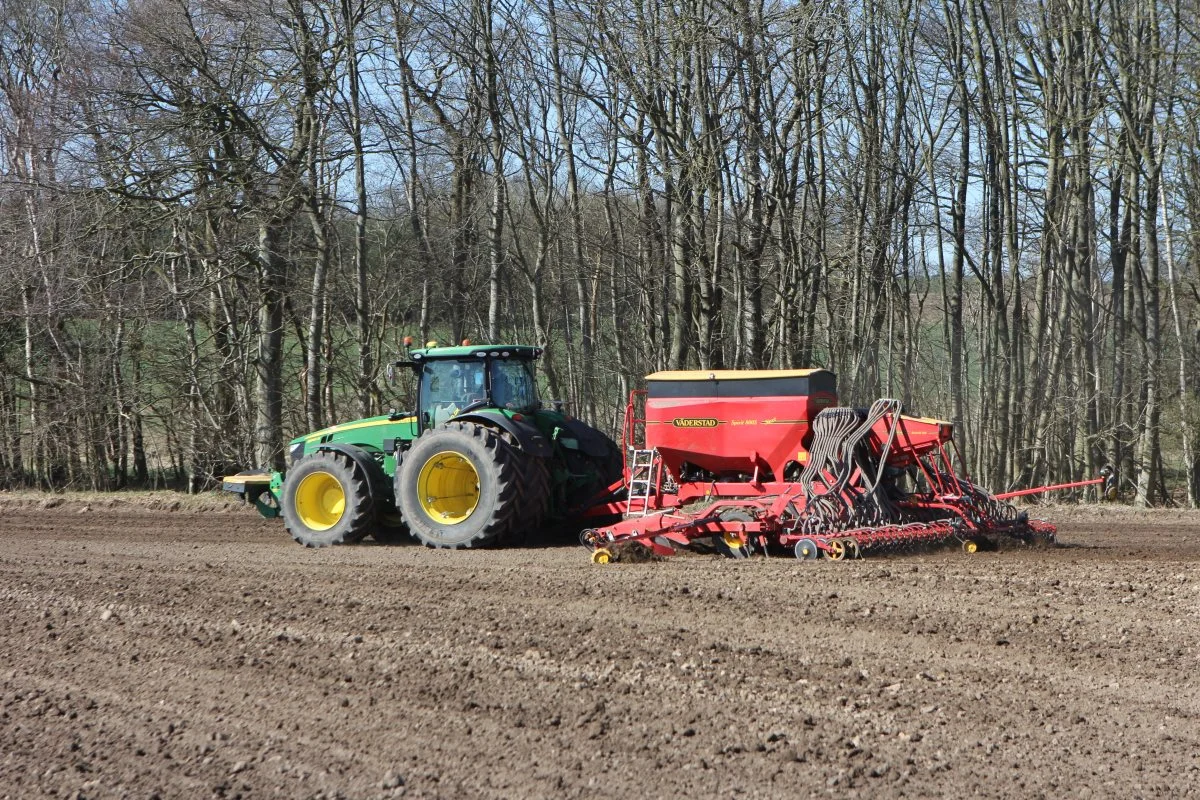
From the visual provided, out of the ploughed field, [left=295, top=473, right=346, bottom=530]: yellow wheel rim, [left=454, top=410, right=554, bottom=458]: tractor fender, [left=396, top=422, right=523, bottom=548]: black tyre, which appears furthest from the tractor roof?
the ploughed field

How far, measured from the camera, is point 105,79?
52.4ft

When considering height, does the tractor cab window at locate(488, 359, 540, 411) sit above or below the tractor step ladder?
above

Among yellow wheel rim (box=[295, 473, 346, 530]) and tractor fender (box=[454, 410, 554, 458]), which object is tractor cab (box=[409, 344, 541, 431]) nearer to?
tractor fender (box=[454, 410, 554, 458])

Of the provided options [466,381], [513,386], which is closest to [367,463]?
[466,381]

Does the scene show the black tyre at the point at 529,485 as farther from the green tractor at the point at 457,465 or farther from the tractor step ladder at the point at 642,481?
the tractor step ladder at the point at 642,481

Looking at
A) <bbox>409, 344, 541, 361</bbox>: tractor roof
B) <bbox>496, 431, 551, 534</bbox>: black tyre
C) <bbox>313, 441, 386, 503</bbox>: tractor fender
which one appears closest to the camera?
<bbox>496, 431, 551, 534</bbox>: black tyre

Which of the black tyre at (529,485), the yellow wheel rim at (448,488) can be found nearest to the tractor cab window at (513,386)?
the black tyre at (529,485)

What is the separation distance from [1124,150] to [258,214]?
12.8 m

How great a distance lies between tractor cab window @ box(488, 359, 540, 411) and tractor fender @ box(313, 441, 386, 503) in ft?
4.05

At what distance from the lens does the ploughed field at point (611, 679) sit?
13.1ft

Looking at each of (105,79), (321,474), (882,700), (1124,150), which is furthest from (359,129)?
(882,700)

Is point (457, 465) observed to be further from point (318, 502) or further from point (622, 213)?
point (622, 213)

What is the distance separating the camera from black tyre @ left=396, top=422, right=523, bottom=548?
31.2ft

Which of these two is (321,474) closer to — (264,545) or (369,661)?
(264,545)
